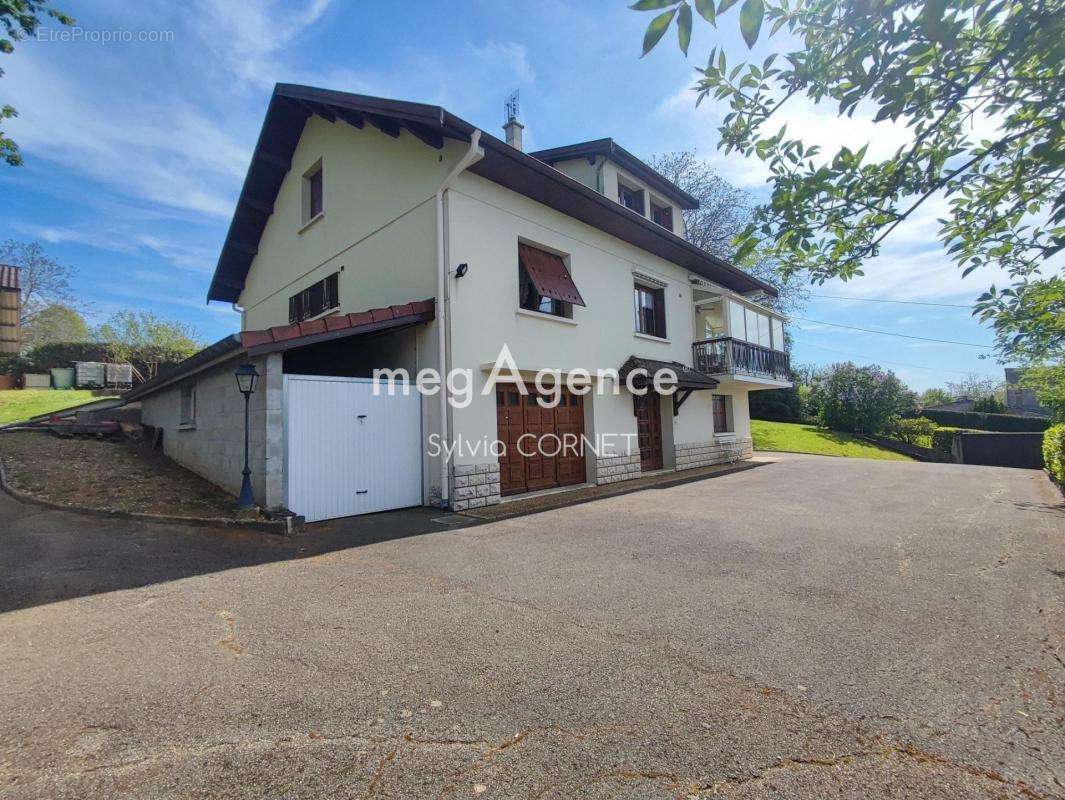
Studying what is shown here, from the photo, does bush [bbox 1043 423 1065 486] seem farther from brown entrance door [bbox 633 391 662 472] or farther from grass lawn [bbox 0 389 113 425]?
grass lawn [bbox 0 389 113 425]

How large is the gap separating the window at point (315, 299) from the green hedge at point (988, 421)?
3244 cm

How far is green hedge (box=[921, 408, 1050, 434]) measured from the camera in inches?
1016

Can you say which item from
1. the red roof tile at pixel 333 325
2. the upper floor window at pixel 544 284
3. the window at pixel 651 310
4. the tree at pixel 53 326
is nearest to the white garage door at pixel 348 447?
the red roof tile at pixel 333 325

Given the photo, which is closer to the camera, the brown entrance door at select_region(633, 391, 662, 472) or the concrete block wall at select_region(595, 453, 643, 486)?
the concrete block wall at select_region(595, 453, 643, 486)

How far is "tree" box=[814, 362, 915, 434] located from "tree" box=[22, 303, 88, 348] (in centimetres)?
4046

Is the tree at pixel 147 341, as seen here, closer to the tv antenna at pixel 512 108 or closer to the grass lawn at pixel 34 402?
the grass lawn at pixel 34 402

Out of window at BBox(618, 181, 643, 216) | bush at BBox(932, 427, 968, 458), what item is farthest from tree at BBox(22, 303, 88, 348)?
bush at BBox(932, 427, 968, 458)

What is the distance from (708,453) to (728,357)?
2914 mm

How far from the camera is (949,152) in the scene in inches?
125

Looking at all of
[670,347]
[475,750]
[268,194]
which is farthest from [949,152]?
[268,194]

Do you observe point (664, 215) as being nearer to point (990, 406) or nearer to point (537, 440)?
point (537, 440)

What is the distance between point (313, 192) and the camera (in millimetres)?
12977

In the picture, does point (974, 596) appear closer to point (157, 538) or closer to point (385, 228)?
point (157, 538)

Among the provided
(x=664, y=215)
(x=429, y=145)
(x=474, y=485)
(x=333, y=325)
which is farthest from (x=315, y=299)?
(x=664, y=215)
